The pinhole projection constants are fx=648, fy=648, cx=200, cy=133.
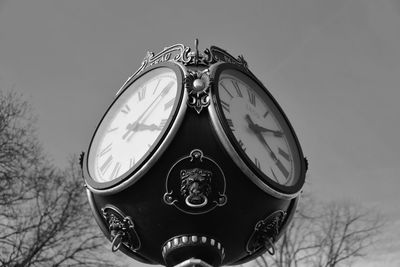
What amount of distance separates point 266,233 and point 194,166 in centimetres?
65

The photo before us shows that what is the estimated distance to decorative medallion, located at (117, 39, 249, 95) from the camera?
392 cm

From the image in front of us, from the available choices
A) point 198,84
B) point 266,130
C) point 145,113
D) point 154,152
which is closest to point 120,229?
point 154,152

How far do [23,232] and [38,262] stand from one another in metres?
0.67

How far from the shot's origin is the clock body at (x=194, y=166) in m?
3.37

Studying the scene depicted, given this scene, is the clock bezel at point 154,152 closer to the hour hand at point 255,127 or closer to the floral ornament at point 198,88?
the floral ornament at point 198,88

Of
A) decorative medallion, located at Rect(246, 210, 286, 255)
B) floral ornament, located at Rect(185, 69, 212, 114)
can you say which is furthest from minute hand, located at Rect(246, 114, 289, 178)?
floral ornament, located at Rect(185, 69, 212, 114)

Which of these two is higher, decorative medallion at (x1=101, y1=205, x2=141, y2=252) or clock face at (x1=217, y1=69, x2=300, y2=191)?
clock face at (x1=217, y1=69, x2=300, y2=191)

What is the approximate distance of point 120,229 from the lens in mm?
3611

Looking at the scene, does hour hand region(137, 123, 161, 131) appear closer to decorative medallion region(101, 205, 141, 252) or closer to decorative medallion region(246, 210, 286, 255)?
decorative medallion region(101, 205, 141, 252)

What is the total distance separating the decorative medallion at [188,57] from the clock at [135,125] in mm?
143

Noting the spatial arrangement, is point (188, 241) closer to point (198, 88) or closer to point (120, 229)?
point (120, 229)

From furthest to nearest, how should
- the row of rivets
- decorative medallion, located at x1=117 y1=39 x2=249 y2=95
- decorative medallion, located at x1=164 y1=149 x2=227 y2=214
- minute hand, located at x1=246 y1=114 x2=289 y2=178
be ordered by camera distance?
decorative medallion, located at x1=117 y1=39 x2=249 y2=95, minute hand, located at x1=246 y1=114 x2=289 y2=178, the row of rivets, decorative medallion, located at x1=164 y1=149 x2=227 y2=214

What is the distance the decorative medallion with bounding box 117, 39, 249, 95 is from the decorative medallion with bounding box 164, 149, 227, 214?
2.53ft

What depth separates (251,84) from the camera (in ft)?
13.0
